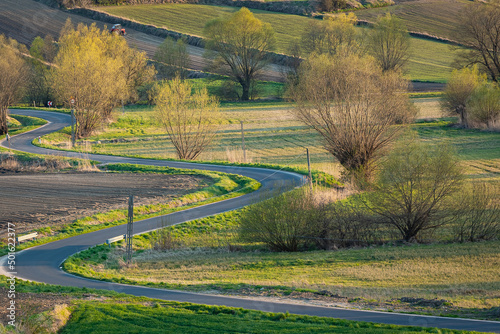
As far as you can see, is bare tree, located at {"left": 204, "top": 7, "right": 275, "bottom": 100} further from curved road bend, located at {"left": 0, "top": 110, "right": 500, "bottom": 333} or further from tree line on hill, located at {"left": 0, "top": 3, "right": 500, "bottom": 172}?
curved road bend, located at {"left": 0, "top": 110, "right": 500, "bottom": 333}

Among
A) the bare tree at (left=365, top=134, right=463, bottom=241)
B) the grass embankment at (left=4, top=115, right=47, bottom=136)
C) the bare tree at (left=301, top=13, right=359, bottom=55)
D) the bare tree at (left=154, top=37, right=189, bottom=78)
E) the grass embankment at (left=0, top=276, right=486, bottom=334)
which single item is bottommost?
the grass embankment at (left=0, top=276, right=486, bottom=334)

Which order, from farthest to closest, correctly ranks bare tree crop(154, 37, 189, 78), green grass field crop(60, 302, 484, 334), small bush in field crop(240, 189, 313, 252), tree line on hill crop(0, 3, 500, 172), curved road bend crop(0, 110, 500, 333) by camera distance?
bare tree crop(154, 37, 189, 78) < tree line on hill crop(0, 3, 500, 172) < small bush in field crop(240, 189, 313, 252) < curved road bend crop(0, 110, 500, 333) < green grass field crop(60, 302, 484, 334)

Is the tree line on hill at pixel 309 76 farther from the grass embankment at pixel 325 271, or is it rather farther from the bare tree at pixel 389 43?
the grass embankment at pixel 325 271

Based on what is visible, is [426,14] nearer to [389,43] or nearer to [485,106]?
[389,43]

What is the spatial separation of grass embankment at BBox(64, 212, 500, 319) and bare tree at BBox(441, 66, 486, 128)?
126 feet

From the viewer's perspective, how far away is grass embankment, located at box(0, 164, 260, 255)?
82.5 ft

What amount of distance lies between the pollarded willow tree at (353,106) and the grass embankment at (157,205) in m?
6.03

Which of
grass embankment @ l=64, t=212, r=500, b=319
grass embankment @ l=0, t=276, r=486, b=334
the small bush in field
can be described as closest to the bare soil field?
grass embankment @ l=64, t=212, r=500, b=319

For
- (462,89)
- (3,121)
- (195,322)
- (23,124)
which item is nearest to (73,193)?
(195,322)

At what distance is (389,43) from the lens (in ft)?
269

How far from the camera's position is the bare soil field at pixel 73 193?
27.7 m

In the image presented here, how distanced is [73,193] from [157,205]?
5979 mm

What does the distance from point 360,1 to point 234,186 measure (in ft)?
308

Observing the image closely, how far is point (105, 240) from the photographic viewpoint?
80.2 feet
